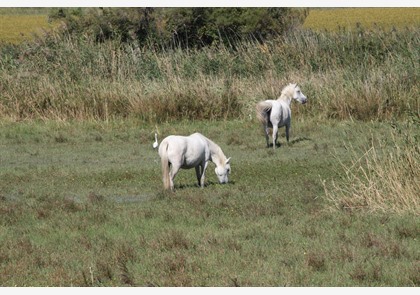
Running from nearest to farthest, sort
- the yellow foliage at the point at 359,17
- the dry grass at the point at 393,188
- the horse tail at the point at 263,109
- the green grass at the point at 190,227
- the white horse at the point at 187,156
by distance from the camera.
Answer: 1. the green grass at the point at 190,227
2. the dry grass at the point at 393,188
3. the white horse at the point at 187,156
4. the horse tail at the point at 263,109
5. the yellow foliage at the point at 359,17

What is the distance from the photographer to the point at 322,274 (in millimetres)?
9633

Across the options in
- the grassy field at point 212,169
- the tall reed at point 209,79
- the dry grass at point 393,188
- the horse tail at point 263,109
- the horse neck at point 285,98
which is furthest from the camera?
the tall reed at point 209,79

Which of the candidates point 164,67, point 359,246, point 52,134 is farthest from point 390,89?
point 359,246

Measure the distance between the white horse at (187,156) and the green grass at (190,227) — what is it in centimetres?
26

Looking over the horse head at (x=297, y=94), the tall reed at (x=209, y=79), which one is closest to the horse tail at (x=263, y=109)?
the horse head at (x=297, y=94)

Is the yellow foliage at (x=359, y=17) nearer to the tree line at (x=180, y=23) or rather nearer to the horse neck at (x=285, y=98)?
the tree line at (x=180, y=23)

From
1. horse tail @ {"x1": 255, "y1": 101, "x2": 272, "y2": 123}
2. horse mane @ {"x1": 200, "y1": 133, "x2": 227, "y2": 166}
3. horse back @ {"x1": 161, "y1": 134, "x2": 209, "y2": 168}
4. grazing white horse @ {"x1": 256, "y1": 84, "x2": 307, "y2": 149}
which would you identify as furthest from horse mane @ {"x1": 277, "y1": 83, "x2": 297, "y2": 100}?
horse back @ {"x1": 161, "y1": 134, "x2": 209, "y2": 168}

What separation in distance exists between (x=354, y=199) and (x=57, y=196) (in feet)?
14.3

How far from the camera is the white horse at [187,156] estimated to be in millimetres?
15047

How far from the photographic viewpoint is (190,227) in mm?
12195

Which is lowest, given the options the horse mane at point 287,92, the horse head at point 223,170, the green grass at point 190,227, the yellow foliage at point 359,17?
the green grass at point 190,227

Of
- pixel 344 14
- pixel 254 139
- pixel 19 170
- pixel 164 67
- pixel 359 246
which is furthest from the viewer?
pixel 344 14

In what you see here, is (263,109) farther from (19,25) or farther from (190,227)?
(19,25)

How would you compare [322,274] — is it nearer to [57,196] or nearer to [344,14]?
[57,196]
